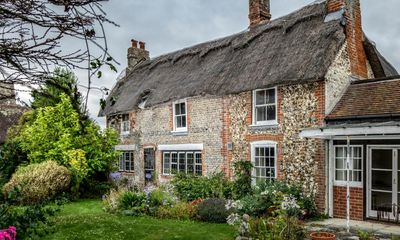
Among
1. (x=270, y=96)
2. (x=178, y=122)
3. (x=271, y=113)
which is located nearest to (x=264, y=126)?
(x=271, y=113)

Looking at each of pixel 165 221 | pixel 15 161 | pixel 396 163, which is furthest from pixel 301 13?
pixel 15 161

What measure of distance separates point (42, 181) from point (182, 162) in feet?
21.1

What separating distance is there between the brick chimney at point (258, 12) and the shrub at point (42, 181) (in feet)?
38.6

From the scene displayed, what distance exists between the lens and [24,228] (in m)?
6.48

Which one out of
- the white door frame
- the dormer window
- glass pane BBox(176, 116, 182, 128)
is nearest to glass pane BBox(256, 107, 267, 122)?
the white door frame

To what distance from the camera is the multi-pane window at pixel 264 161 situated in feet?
49.6

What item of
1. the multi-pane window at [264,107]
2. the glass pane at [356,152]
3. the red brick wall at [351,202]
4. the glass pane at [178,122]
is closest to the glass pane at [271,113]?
the multi-pane window at [264,107]

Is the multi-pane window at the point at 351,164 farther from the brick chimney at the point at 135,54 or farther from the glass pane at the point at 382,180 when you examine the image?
the brick chimney at the point at 135,54

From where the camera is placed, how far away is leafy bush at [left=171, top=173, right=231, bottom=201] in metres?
15.4

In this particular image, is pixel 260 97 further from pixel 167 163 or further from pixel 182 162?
pixel 167 163

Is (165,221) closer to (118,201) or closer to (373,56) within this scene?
(118,201)

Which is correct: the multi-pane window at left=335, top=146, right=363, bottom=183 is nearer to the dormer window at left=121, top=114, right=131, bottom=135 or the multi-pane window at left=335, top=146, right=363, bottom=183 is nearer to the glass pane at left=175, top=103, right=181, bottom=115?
the glass pane at left=175, top=103, right=181, bottom=115

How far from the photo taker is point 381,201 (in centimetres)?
1234

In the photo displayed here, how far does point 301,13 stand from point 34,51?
15.5 metres
